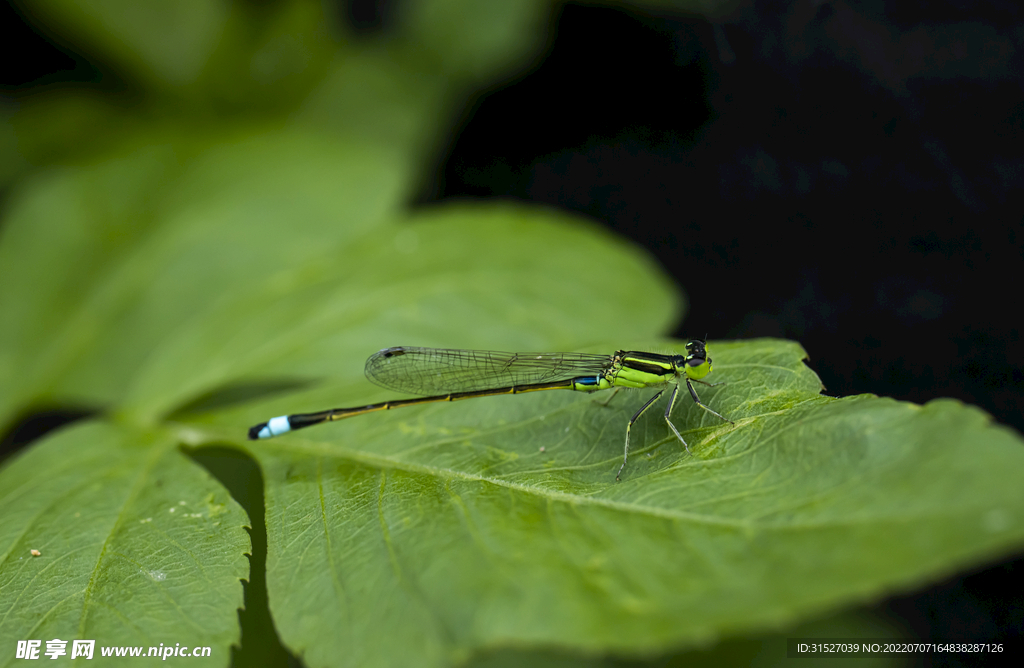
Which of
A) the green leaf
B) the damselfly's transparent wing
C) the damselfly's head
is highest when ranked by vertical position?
the damselfly's transparent wing

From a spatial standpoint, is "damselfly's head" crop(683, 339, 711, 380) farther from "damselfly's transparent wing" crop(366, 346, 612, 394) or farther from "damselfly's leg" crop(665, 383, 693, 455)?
"damselfly's transparent wing" crop(366, 346, 612, 394)

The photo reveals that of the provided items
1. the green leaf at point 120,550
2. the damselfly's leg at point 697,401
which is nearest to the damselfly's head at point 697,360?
the damselfly's leg at point 697,401

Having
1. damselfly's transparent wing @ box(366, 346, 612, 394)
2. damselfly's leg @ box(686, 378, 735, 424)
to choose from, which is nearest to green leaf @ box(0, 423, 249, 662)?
damselfly's transparent wing @ box(366, 346, 612, 394)

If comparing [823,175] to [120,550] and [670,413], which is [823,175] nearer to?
[670,413]

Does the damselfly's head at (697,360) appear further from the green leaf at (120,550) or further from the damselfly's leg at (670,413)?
the green leaf at (120,550)

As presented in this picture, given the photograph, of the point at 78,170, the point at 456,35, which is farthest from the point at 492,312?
the point at 78,170

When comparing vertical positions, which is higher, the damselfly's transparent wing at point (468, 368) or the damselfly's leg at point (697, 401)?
the damselfly's transparent wing at point (468, 368)
